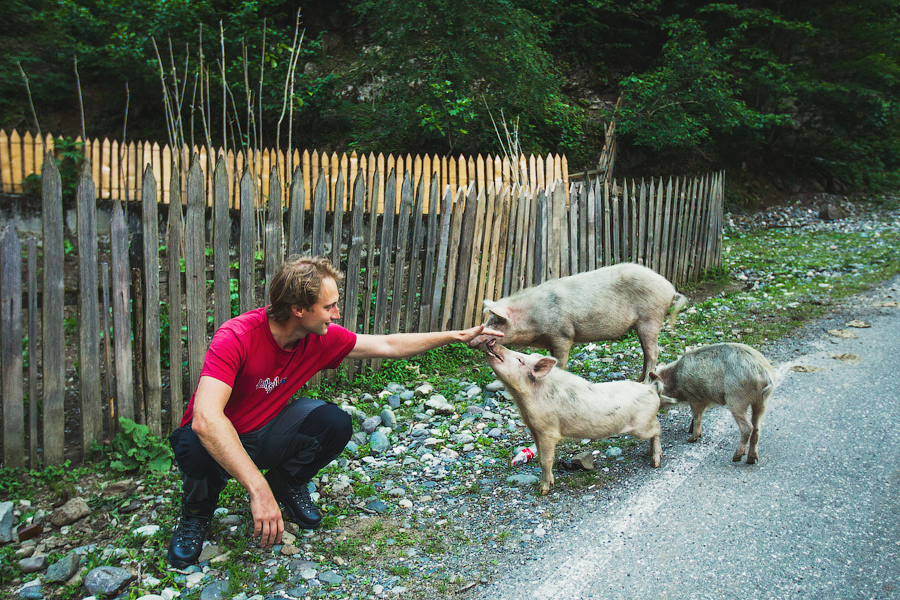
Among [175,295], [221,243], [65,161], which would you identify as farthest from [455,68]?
[175,295]

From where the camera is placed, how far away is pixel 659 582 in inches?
110

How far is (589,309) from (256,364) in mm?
3189

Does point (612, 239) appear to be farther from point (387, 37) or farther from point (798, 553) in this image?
point (387, 37)

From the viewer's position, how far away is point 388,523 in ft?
11.2

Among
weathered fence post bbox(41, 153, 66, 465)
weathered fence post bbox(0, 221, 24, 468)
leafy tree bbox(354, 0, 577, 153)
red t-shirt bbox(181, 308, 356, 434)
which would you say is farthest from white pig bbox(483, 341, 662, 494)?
leafy tree bbox(354, 0, 577, 153)

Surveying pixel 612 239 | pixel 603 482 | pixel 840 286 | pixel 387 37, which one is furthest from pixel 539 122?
pixel 603 482

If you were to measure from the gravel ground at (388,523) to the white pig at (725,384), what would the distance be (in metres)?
0.37

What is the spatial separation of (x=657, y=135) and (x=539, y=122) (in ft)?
8.66

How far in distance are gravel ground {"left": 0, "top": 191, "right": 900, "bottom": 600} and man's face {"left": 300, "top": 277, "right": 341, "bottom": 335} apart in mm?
1150

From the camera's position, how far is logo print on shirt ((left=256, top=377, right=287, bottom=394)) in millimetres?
3121

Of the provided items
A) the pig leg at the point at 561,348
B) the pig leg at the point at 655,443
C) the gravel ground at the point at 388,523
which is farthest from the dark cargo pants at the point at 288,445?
the pig leg at the point at 561,348

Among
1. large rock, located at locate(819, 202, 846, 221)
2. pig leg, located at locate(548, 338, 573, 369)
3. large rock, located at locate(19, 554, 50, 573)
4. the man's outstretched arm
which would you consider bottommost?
large rock, located at locate(19, 554, 50, 573)

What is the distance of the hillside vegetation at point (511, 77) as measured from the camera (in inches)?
462

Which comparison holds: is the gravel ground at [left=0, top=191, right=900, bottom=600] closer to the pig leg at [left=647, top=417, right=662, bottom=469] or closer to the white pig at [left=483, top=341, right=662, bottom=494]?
the pig leg at [left=647, top=417, right=662, bottom=469]
